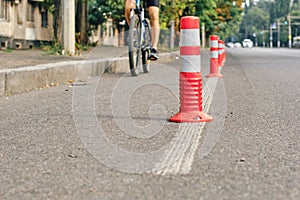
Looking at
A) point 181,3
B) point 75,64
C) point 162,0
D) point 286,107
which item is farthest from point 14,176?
point 181,3

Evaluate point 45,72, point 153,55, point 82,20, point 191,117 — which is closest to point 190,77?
point 191,117

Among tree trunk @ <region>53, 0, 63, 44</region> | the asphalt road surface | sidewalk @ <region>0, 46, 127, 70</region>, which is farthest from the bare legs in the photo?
tree trunk @ <region>53, 0, 63, 44</region>

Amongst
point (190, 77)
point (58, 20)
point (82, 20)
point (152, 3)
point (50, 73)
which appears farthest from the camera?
point (82, 20)

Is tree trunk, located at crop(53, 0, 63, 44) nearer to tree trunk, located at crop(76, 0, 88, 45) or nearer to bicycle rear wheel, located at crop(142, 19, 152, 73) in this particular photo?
tree trunk, located at crop(76, 0, 88, 45)

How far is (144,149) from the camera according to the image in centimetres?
372

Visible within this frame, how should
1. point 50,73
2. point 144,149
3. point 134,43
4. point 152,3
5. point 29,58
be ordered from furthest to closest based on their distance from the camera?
point 29,58 → point 134,43 → point 152,3 → point 50,73 → point 144,149

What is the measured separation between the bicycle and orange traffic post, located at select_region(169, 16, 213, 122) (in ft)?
12.5

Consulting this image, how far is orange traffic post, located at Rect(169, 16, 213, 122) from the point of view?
4.84 m

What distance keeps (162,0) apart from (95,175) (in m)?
18.2

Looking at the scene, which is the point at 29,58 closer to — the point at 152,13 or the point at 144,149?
the point at 152,13

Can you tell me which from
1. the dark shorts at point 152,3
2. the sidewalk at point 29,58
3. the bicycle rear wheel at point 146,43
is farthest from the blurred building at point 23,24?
the dark shorts at point 152,3

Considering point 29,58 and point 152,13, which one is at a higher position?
point 152,13

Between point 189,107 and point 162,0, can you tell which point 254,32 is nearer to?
point 162,0

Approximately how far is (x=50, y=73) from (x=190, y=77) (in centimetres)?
391
